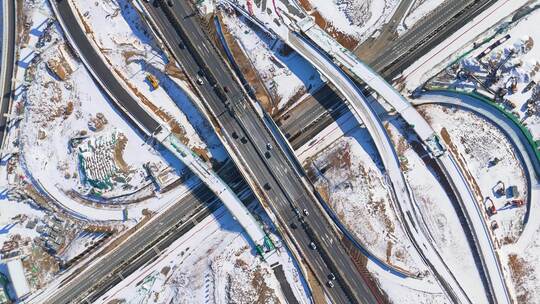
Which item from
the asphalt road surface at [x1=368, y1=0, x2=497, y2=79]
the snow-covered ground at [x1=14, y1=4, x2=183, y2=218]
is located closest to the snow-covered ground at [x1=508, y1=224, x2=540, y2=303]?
the asphalt road surface at [x1=368, y1=0, x2=497, y2=79]

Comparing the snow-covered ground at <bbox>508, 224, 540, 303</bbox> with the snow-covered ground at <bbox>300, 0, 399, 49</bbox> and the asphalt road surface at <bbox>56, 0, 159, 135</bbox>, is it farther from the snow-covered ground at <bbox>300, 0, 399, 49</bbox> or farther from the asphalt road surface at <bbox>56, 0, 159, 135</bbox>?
the asphalt road surface at <bbox>56, 0, 159, 135</bbox>

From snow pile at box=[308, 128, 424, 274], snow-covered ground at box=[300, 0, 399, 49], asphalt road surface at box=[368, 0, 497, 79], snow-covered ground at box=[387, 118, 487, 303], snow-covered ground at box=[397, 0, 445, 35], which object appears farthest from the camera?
snow-covered ground at box=[300, 0, 399, 49]

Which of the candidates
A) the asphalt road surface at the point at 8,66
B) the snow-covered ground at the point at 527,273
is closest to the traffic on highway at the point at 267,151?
the asphalt road surface at the point at 8,66

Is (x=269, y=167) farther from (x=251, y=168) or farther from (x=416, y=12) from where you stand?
(x=416, y=12)

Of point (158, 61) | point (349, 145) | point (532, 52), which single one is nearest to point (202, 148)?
point (158, 61)

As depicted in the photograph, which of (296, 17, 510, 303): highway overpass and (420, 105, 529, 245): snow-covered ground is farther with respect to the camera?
(420, 105, 529, 245): snow-covered ground

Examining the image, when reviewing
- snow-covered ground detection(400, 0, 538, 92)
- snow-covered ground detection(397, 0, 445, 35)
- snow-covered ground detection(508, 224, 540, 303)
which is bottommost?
snow-covered ground detection(508, 224, 540, 303)
